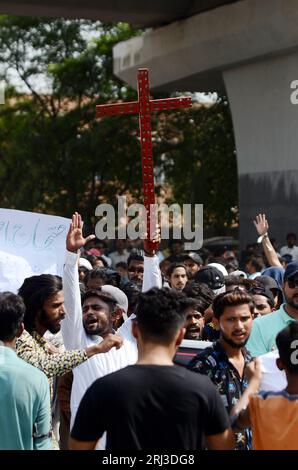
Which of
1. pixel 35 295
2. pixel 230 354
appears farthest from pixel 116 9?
pixel 230 354

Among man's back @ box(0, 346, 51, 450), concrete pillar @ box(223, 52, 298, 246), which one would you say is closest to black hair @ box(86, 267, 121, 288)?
man's back @ box(0, 346, 51, 450)

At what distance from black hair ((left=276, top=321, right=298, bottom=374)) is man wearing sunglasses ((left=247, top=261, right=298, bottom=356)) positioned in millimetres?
1367

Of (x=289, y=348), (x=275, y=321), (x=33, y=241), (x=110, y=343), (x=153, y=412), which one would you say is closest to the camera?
(x=153, y=412)

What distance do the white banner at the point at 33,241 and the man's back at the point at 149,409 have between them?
3360 mm

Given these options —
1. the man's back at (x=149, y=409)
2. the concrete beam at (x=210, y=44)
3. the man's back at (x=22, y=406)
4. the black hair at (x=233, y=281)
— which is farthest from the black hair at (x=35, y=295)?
the concrete beam at (x=210, y=44)

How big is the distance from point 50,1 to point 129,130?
8.26 meters

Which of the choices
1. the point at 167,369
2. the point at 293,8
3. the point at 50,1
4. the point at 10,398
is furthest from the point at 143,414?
the point at 50,1

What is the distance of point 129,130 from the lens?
1113 inches

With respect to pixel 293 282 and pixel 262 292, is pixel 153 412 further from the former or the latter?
pixel 262 292

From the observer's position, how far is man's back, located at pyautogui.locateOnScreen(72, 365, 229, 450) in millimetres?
4047

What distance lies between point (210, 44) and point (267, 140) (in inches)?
85.2

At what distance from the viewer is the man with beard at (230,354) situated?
5172 millimetres

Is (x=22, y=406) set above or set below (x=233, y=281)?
below

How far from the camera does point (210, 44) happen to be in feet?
68.0
